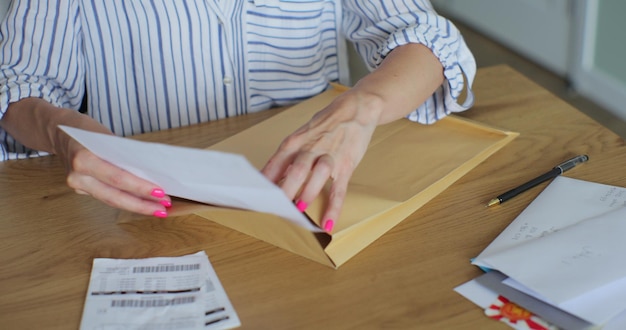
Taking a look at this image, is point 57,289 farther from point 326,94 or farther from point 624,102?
point 624,102

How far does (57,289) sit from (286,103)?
67 centimetres

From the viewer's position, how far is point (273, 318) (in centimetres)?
79

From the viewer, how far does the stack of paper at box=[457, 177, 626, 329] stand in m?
0.77

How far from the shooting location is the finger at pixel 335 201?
887 millimetres

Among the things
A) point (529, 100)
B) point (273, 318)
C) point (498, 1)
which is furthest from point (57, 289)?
point (498, 1)

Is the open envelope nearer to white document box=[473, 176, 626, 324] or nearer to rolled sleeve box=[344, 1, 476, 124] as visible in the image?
rolled sleeve box=[344, 1, 476, 124]

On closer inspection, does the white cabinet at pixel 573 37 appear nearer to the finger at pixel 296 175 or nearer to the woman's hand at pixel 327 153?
the woman's hand at pixel 327 153

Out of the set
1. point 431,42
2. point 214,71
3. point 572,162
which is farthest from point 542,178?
point 214,71

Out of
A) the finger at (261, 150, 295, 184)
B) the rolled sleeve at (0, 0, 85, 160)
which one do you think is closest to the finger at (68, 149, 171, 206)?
the finger at (261, 150, 295, 184)

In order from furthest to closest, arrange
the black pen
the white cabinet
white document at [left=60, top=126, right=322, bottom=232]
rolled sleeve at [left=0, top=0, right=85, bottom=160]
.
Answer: the white cabinet → rolled sleeve at [left=0, top=0, right=85, bottom=160] → the black pen → white document at [left=60, top=126, right=322, bottom=232]

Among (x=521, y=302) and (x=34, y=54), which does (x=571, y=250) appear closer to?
(x=521, y=302)

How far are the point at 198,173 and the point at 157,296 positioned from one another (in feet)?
0.52

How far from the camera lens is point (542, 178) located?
102 cm

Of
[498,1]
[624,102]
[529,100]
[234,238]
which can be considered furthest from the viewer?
[498,1]
